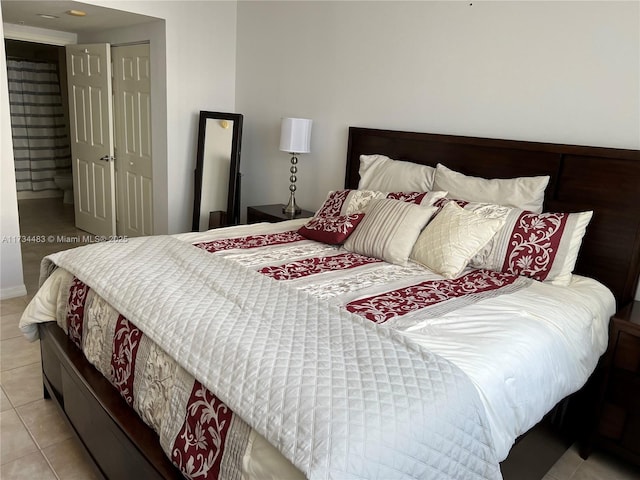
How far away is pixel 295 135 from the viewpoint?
11.5ft

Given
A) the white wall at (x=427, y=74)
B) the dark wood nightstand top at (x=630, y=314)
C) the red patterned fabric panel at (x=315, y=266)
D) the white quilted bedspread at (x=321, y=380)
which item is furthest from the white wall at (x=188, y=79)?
the dark wood nightstand top at (x=630, y=314)

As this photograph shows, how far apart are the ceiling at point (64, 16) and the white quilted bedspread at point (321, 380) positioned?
2910 mm

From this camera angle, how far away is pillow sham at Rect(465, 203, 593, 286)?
6.99 ft

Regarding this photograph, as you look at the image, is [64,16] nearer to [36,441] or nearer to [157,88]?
[157,88]

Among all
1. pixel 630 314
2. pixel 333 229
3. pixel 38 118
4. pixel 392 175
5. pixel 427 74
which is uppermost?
pixel 427 74

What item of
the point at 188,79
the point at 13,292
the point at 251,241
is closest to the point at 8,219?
the point at 13,292

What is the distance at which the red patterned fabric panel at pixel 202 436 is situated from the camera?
1.22m

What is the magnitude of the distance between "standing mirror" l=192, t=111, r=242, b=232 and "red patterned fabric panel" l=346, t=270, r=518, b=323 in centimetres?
254

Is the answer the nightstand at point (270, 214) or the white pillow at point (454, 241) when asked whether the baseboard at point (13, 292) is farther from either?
the white pillow at point (454, 241)

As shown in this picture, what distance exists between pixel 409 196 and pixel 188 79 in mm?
2467

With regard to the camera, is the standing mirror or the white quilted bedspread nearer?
the white quilted bedspread

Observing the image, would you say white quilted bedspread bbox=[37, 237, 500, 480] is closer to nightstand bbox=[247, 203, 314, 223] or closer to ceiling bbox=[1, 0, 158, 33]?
nightstand bbox=[247, 203, 314, 223]

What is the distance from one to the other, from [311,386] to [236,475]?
27 cm

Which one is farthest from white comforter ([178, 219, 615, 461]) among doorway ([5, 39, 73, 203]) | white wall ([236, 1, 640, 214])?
doorway ([5, 39, 73, 203])
